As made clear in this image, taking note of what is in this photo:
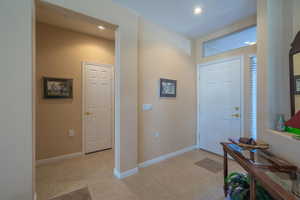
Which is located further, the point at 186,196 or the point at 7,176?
the point at 186,196

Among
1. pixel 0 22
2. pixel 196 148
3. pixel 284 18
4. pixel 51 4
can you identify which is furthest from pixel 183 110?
pixel 0 22

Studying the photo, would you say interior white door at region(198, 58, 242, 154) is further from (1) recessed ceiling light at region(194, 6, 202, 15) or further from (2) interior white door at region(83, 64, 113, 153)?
(2) interior white door at region(83, 64, 113, 153)

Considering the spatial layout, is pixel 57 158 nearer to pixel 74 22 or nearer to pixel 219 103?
pixel 74 22

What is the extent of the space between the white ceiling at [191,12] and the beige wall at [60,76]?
1.47 meters

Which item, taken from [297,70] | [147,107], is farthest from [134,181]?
[297,70]

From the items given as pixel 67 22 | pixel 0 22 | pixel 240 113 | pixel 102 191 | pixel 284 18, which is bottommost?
pixel 102 191

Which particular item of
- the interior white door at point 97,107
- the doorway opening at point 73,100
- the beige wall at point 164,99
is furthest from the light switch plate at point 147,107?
the interior white door at point 97,107

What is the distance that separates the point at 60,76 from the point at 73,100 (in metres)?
0.56

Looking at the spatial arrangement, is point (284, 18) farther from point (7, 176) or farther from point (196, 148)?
point (7, 176)

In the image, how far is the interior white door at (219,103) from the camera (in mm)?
2652

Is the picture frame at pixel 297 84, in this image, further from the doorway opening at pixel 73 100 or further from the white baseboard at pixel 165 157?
the doorway opening at pixel 73 100

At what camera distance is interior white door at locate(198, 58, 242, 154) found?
2.65 meters

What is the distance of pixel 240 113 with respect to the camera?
2590 millimetres

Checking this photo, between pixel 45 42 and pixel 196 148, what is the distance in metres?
4.17
